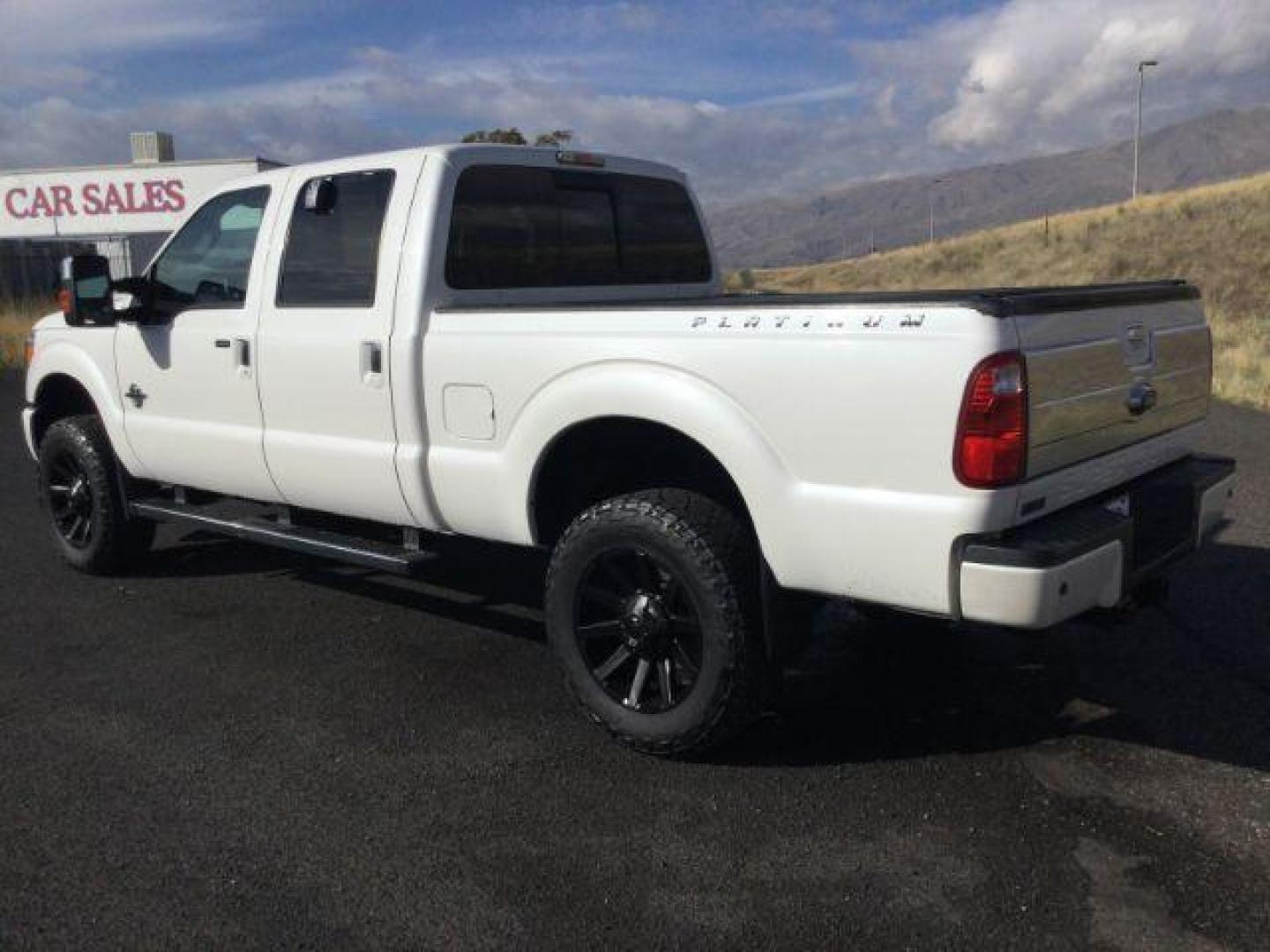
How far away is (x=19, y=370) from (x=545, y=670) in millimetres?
17106

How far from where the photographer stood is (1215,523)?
4297mm

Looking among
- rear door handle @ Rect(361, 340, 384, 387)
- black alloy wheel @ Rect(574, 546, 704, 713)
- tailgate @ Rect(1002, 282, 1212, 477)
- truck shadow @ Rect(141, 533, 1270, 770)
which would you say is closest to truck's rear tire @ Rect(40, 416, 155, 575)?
truck shadow @ Rect(141, 533, 1270, 770)

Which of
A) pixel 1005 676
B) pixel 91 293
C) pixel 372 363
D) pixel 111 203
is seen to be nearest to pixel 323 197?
pixel 372 363

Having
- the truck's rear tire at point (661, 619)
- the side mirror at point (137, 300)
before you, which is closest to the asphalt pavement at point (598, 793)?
the truck's rear tire at point (661, 619)

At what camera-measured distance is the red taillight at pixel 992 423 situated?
10.0ft

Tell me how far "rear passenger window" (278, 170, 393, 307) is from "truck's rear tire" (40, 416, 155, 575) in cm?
181

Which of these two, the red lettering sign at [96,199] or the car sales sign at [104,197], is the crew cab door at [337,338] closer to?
the car sales sign at [104,197]

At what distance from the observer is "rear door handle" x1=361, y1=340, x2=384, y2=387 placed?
4.48m

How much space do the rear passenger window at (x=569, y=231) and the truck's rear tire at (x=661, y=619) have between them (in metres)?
1.23

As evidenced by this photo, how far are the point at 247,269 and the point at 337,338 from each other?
0.87 metres

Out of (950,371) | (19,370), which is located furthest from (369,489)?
(19,370)

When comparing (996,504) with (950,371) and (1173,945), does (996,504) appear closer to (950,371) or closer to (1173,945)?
(950,371)

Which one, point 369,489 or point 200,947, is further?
point 369,489

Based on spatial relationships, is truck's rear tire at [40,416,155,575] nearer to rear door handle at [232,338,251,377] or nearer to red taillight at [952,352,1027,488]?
rear door handle at [232,338,251,377]
